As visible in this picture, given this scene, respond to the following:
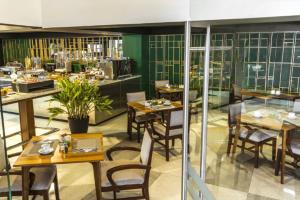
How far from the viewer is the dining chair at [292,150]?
375 cm

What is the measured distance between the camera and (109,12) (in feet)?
4.61

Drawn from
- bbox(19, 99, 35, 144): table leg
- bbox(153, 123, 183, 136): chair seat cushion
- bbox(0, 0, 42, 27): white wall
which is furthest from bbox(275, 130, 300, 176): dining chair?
bbox(19, 99, 35, 144): table leg

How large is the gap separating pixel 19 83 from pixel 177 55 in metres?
4.48

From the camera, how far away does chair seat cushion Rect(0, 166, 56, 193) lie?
2791 millimetres

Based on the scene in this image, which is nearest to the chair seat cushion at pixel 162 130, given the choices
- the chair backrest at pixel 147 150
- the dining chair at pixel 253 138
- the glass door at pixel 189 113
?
the dining chair at pixel 253 138

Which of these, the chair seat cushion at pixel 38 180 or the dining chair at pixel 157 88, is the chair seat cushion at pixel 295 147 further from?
the dining chair at pixel 157 88

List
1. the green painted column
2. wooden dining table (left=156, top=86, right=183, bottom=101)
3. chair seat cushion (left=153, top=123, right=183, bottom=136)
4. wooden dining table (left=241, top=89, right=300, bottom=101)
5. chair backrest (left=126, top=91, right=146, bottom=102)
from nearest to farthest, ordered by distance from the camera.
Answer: chair seat cushion (left=153, top=123, right=183, bottom=136) < chair backrest (left=126, top=91, right=146, bottom=102) < wooden dining table (left=241, top=89, right=300, bottom=101) < wooden dining table (left=156, top=86, right=183, bottom=101) < the green painted column

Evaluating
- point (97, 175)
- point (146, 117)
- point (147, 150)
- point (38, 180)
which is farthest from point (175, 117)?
point (38, 180)

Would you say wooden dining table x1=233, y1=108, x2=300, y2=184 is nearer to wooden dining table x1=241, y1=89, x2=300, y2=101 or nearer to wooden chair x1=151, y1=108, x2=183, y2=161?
wooden chair x1=151, y1=108, x2=183, y2=161

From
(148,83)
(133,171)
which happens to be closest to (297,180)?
(133,171)

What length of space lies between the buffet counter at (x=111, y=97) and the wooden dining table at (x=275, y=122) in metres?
3.07

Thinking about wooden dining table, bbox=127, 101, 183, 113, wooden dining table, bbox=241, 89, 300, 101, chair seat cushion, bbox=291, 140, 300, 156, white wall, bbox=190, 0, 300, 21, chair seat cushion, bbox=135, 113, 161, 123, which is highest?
white wall, bbox=190, 0, 300, 21

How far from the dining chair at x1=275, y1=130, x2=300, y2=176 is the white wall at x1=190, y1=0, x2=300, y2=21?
322 cm

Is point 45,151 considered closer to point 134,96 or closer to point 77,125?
point 77,125
